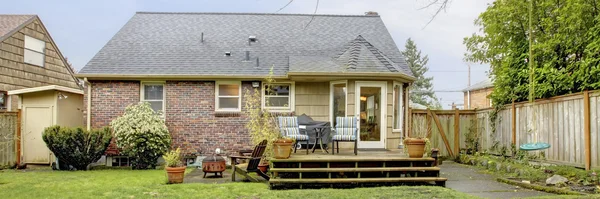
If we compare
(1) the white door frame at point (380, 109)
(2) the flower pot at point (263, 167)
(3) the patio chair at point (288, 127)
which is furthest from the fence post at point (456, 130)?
(2) the flower pot at point (263, 167)

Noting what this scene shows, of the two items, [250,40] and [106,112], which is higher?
[250,40]

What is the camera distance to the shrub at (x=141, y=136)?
35.4 feet

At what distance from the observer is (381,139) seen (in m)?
11.1

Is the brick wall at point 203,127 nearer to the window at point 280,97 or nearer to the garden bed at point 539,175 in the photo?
the window at point 280,97

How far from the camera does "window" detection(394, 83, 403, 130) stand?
37.5ft

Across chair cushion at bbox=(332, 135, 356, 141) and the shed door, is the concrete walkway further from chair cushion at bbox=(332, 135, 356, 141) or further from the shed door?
the shed door

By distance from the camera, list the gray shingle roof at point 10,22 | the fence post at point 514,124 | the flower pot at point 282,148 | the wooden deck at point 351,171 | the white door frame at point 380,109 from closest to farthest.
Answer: the wooden deck at point 351,171 < the flower pot at point 282,148 < the fence post at point 514,124 < the white door frame at point 380,109 < the gray shingle roof at point 10,22

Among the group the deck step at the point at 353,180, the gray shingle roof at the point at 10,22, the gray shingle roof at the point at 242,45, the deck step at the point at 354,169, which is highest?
the gray shingle roof at the point at 10,22

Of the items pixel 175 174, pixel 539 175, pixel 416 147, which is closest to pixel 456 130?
pixel 539 175

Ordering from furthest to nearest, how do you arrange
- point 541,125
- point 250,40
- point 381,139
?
point 250,40, point 381,139, point 541,125

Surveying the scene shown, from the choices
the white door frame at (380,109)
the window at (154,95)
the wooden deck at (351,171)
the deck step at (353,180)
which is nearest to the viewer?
the deck step at (353,180)

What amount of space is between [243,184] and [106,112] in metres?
5.79

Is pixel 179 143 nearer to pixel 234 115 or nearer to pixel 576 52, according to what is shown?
pixel 234 115

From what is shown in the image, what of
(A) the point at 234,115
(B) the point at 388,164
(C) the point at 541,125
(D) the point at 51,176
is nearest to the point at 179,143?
(A) the point at 234,115
